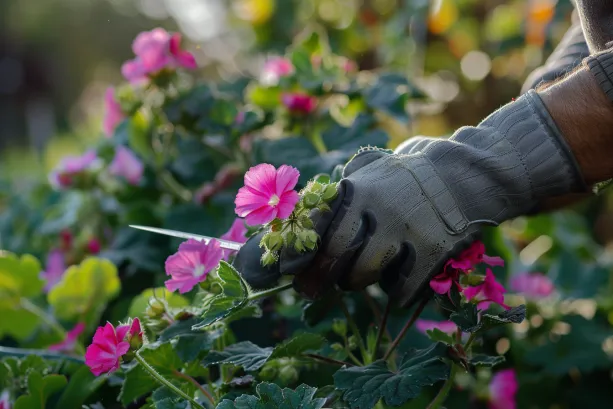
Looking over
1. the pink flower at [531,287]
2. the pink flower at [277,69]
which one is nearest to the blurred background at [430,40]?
the pink flower at [277,69]

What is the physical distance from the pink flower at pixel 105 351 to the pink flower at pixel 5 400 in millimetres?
306

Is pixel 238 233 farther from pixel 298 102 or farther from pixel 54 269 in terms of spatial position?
pixel 54 269

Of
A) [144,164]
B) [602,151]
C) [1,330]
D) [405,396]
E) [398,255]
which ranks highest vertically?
[602,151]

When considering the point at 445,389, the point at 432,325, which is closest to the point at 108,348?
the point at 445,389

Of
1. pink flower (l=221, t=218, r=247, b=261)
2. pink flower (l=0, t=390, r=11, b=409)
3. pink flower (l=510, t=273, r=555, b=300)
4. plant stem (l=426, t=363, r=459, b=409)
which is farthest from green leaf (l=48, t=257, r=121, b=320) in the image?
pink flower (l=510, t=273, r=555, b=300)

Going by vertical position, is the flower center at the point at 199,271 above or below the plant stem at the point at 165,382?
above

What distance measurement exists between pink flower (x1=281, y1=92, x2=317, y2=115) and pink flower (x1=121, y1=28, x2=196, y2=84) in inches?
10.4

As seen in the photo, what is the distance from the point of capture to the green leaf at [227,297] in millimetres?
1023

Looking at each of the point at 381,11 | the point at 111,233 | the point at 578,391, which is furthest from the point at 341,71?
the point at 381,11

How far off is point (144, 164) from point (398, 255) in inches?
43.3

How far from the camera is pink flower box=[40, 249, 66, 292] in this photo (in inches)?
76.1

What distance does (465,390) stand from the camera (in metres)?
1.70

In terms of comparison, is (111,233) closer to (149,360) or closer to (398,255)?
(149,360)

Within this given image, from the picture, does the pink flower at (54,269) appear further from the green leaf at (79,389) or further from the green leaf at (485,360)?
the green leaf at (485,360)
